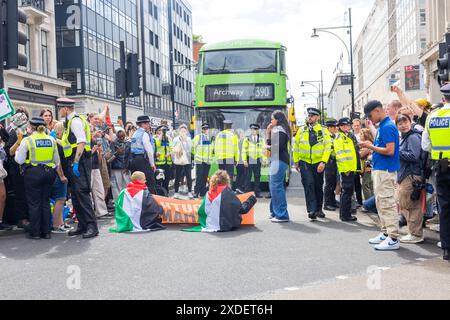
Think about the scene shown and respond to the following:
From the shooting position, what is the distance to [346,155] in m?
9.49

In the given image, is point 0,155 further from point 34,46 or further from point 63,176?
point 34,46

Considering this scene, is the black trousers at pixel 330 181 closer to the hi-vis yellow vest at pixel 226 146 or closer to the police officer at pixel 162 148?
the hi-vis yellow vest at pixel 226 146

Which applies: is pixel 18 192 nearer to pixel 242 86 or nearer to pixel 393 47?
pixel 242 86

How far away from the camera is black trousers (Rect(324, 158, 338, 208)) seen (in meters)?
10.8

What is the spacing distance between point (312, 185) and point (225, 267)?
13.1ft

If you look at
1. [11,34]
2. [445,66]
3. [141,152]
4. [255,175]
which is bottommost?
[255,175]

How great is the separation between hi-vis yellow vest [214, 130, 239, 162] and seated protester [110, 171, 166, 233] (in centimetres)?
422

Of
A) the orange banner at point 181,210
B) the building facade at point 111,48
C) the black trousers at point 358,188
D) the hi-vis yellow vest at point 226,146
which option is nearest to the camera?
the orange banner at point 181,210

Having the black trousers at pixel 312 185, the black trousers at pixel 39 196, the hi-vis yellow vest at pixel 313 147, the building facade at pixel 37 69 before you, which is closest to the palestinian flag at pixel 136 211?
the black trousers at pixel 39 196

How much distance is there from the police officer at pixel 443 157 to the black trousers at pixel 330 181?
4.58 metres

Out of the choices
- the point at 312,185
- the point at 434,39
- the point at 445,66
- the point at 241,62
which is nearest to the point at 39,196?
the point at 312,185

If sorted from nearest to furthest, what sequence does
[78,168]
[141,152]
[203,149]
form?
1. [78,168]
2. [141,152]
3. [203,149]

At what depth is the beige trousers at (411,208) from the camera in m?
7.27

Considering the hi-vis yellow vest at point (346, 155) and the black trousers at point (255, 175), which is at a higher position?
the hi-vis yellow vest at point (346, 155)
